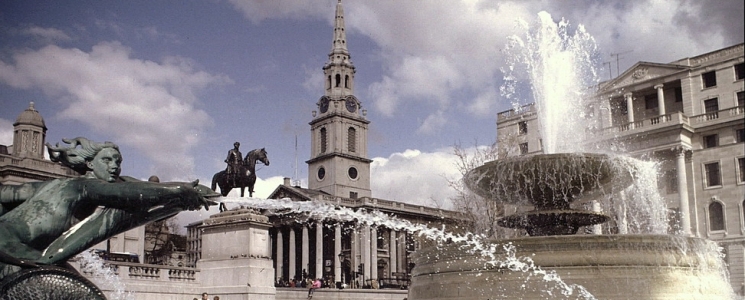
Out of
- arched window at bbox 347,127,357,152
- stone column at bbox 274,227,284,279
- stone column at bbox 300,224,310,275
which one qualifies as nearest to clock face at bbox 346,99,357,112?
arched window at bbox 347,127,357,152

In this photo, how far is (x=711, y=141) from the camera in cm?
4578

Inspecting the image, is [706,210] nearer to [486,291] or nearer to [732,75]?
[732,75]

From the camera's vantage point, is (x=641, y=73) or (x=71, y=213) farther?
(x=641, y=73)

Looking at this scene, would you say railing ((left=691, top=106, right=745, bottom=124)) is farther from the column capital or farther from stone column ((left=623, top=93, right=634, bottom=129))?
stone column ((left=623, top=93, right=634, bottom=129))

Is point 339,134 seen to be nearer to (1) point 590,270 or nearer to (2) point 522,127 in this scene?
(2) point 522,127

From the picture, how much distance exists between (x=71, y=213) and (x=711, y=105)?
47342 millimetres

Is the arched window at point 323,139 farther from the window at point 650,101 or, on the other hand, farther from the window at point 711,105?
the window at point 711,105

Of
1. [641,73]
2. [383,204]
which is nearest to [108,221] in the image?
[641,73]

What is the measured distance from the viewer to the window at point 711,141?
149 ft

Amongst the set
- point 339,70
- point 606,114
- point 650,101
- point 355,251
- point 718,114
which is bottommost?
point 355,251

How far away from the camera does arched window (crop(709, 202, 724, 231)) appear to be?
4438cm

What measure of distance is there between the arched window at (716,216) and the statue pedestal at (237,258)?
33.1 m

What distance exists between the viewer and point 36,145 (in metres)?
47.1

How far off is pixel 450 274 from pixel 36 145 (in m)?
42.2
